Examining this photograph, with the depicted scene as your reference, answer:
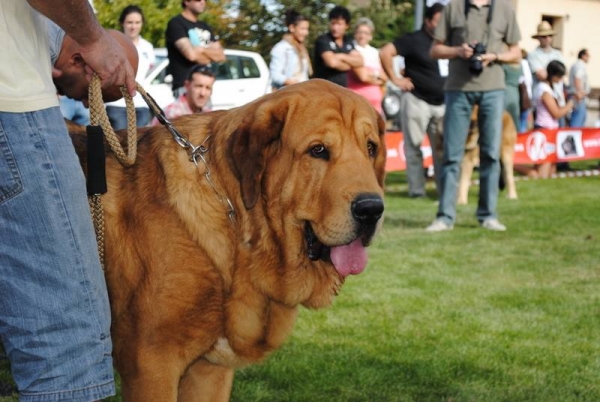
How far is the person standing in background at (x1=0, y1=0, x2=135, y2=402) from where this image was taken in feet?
6.76

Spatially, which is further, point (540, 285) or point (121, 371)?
point (540, 285)

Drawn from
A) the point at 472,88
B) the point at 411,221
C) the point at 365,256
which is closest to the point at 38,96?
the point at 365,256

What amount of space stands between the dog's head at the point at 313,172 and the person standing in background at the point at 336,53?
747cm

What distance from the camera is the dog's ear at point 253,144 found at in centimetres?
275

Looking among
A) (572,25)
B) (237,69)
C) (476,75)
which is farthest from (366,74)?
(572,25)

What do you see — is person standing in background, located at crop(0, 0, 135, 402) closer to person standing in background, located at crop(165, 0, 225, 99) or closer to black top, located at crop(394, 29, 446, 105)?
person standing in background, located at crop(165, 0, 225, 99)

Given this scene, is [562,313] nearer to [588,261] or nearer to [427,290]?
[427,290]

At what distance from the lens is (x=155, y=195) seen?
274 centimetres

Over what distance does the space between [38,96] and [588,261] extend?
5.69 m

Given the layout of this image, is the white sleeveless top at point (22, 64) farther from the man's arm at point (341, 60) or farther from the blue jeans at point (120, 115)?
the man's arm at point (341, 60)

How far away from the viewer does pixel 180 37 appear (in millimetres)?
8148

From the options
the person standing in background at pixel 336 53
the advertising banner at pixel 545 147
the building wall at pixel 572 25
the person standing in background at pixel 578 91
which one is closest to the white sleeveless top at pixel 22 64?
the person standing in background at pixel 336 53

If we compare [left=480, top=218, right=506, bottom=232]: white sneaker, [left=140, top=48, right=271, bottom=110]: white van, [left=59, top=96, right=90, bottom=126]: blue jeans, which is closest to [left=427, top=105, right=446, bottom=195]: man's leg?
[left=480, top=218, right=506, bottom=232]: white sneaker

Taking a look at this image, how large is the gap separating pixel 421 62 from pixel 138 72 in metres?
3.88
